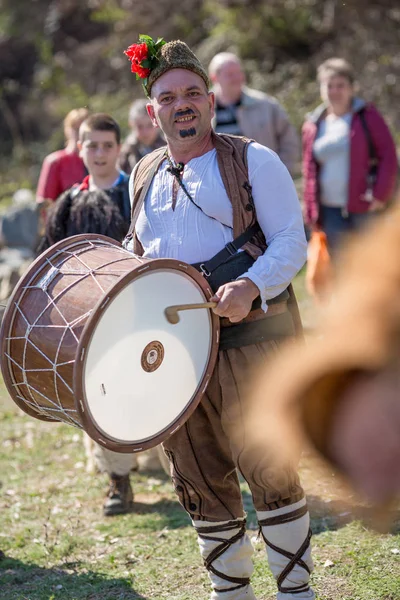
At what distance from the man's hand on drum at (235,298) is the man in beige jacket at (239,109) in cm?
415

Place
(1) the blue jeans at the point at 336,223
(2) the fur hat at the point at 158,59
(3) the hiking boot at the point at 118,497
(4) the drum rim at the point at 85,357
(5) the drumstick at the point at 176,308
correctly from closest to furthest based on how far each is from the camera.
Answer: (4) the drum rim at the point at 85,357, (5) the drumstick at the point at 176,308, (2) the fur hat at the point at 158,59, (3) the hiking boot at the point at 118,497, (1) the blue jeans at the point at 336,223

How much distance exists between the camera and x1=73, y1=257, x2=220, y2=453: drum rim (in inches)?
104

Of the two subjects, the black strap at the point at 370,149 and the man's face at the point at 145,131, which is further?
the black strap at the point at 370,149

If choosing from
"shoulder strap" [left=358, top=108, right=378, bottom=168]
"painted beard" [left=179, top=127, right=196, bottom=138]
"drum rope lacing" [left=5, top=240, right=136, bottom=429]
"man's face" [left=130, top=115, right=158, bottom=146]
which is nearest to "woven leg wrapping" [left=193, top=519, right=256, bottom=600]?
"drum rope lacing" [left=5, top=240, right=136, bottom=429]

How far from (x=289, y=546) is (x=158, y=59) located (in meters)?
1.88

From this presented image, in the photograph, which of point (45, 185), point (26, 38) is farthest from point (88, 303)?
point (26, 38)

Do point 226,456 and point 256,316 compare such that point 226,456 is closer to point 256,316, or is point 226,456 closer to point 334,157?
point 256,316

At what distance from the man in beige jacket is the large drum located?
4.06 meters

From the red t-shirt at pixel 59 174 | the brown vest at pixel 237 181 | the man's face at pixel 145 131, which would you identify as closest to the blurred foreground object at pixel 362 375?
the brown vest at pixel 237 181

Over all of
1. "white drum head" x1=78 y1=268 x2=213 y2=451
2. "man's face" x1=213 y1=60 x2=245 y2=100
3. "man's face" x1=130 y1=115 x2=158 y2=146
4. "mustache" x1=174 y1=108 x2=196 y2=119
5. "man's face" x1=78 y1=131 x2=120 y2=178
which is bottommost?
"white drum head" x1=78 y1=268 x2=213 y2=451

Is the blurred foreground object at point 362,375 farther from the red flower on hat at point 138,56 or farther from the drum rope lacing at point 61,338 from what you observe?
the red flower on hat at point 138,56

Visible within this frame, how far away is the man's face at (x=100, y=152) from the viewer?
4.71m

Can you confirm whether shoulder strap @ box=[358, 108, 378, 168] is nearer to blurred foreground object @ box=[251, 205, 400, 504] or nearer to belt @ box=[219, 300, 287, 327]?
belt @ box=[219, 300, 287, 327]

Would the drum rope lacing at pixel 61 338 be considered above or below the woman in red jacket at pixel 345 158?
below
